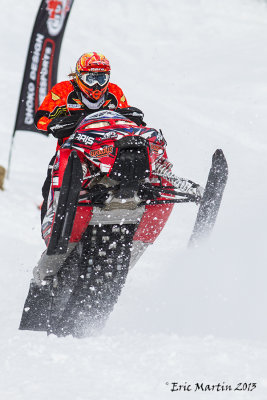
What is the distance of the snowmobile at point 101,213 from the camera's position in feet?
13.6

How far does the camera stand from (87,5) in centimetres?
2653

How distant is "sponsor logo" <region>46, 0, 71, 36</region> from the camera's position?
36.0ft

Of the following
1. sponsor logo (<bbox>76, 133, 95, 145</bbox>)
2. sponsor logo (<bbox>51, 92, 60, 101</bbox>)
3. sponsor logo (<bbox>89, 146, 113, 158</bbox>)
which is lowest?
sponsor logo (<bbox>89, 146, 113, 158</bbox>)

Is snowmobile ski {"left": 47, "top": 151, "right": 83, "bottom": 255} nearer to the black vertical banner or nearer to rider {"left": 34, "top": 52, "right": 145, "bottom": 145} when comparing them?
rider {"left": 34, "top": 52, "right": 145, "bottom": 145}

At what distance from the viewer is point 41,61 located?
10938 millimetres

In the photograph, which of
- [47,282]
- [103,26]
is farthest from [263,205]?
[103,26]

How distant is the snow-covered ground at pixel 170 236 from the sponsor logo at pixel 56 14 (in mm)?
2890

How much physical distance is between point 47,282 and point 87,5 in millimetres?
23594

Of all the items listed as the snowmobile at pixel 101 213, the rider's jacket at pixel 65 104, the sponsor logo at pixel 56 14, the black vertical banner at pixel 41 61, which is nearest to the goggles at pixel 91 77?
the rider's jacket at pixel 65 104

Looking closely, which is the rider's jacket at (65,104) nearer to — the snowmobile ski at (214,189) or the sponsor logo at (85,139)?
the sponsor logo at (85,139)

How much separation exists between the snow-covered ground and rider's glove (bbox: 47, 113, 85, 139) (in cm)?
144

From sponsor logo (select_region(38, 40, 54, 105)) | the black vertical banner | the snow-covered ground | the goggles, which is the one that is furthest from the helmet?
sponsor logo (select_region(38, 40, 54, 105))
